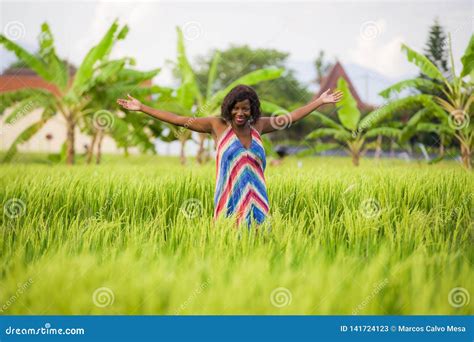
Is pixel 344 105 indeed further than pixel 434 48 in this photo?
Yes

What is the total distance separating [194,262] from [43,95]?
6432 millimetres

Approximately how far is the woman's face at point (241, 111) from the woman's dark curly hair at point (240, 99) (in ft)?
0.07

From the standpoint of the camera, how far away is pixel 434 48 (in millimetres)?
5930

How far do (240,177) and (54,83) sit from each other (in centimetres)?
594

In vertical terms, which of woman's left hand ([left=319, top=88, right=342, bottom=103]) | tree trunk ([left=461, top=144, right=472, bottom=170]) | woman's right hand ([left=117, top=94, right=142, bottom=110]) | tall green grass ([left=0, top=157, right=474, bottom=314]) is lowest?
tall green grass ([left=0, top=157, right=474, bottom=314])

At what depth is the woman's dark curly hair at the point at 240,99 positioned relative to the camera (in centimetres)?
235

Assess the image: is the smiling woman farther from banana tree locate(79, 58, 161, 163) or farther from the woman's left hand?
banana tree locate(79, 58, 161, 163)

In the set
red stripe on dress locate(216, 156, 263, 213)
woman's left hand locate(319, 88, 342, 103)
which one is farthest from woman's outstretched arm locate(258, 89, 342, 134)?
red stripe on dress locate(216, 156, 263, 213)

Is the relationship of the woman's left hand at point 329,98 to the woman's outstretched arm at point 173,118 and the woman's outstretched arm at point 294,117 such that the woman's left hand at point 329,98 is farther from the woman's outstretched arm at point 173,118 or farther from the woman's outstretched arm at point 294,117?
the woman's outstretched arm at point 173,118

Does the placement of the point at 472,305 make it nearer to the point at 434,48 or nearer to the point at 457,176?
the point at 457,176

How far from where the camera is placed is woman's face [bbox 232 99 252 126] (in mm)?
2350

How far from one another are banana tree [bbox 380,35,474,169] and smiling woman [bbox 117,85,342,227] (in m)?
3.83

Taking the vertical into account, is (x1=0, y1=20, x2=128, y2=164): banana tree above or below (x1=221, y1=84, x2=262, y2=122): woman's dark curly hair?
above

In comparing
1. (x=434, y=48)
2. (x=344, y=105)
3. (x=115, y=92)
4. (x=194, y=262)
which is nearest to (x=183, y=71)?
(x=115, y=92)
